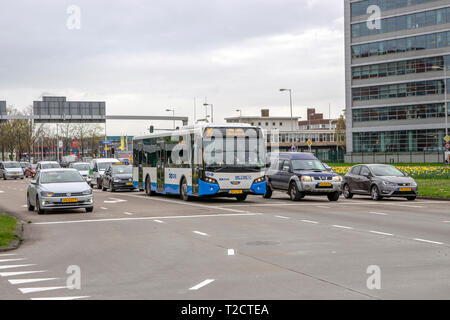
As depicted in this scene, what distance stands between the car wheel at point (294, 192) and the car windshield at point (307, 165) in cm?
77

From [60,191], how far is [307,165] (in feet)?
35.5

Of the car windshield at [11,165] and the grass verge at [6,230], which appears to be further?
the car windshield at [11,165]

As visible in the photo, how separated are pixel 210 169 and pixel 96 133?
112 meters

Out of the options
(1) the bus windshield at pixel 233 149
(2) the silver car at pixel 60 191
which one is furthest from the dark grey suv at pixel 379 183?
(2) the silver car at pixel 60 191

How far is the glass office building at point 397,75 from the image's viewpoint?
7906cm

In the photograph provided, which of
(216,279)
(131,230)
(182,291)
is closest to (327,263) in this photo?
(216,279)

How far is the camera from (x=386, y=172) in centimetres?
2662

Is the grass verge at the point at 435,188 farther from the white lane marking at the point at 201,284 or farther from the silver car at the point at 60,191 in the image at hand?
the white lane marking at the point at 201,284

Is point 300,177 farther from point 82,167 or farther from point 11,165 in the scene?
point 11,165

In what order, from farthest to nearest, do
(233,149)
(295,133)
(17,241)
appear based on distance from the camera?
(295,133), (233,149), (17,241)

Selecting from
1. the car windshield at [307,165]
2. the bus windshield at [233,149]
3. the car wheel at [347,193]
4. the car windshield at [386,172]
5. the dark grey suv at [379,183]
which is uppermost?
the bus windshield at [233,149]

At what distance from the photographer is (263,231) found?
14.9 m

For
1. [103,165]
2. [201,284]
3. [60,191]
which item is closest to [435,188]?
[60,191]

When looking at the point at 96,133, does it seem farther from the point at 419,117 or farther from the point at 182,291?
the point at 182,291
